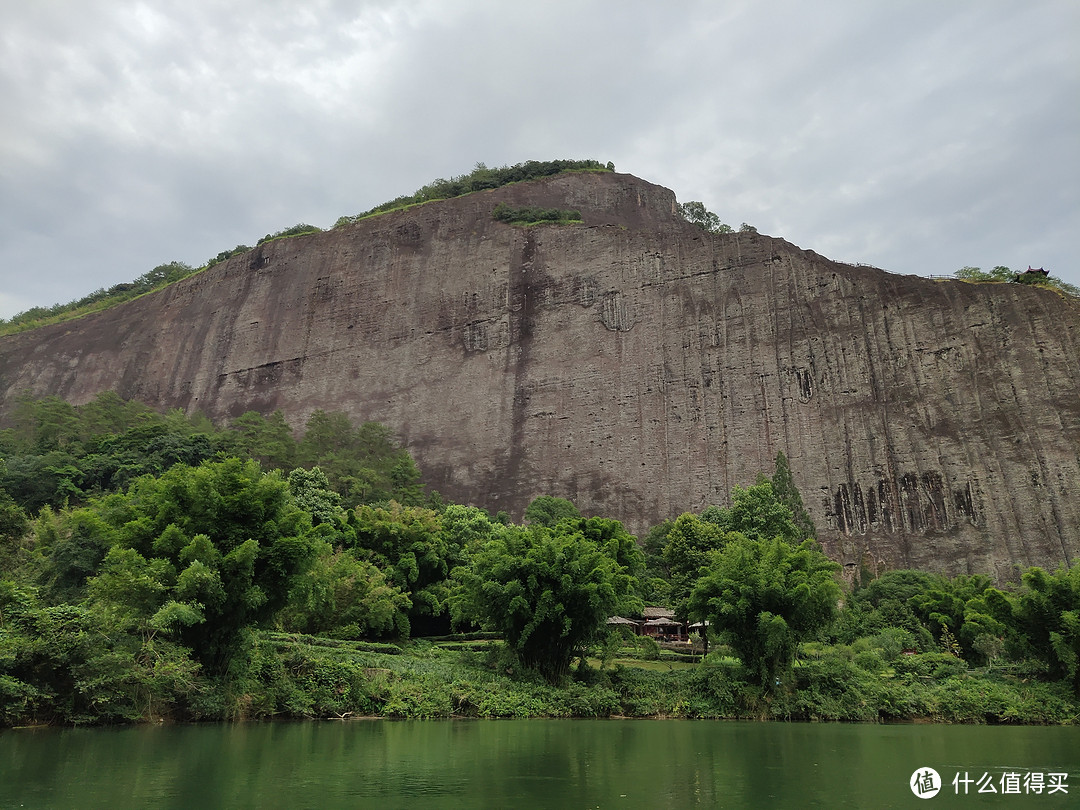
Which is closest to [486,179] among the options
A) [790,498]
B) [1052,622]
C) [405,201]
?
[405,201]

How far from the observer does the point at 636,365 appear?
44.2 metres

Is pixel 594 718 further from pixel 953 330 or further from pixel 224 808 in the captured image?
pixel 953 330

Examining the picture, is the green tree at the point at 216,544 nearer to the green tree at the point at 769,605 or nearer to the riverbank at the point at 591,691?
the riverbank at the point at 591,691

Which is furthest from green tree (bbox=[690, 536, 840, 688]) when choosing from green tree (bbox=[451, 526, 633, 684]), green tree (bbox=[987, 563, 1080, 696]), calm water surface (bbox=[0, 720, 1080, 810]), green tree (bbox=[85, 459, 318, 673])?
green tree (bbox=[85, 459, 318, 673])

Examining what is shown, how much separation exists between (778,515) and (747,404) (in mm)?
9989

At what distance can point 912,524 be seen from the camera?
3572 cm

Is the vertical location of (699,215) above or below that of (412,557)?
above

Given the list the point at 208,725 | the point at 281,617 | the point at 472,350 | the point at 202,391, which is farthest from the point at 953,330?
the point at 202,391

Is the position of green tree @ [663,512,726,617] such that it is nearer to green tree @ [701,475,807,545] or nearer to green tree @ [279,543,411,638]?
green tree @ [701,475,807,545]

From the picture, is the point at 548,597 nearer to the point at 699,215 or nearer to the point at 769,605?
the point at 769,605

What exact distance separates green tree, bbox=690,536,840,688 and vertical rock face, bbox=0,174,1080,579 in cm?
1952

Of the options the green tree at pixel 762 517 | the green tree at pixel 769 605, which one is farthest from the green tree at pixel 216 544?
the green tree at pixel 762 517

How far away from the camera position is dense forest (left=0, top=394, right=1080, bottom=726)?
1264 centimetres

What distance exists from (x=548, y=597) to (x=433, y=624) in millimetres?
10059
